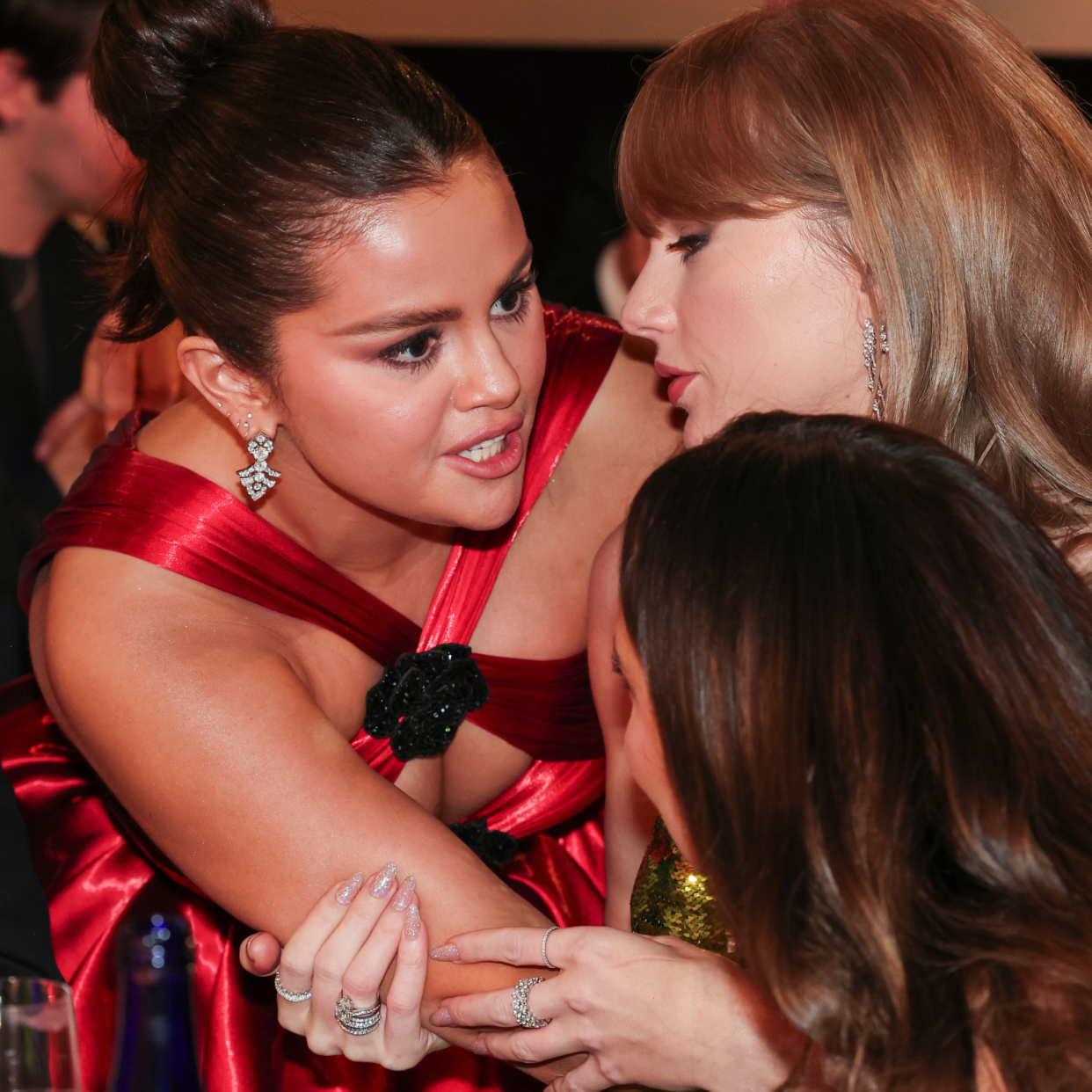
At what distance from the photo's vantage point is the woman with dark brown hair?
94cm

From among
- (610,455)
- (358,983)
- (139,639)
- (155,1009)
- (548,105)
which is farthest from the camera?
(548,105)

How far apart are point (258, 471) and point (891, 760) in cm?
84

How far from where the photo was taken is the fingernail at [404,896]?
52.1 inches

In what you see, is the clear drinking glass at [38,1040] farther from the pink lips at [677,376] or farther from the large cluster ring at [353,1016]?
the pink lips at [677,376]

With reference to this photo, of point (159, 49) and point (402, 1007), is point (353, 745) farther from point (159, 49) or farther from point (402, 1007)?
point (159, 49)

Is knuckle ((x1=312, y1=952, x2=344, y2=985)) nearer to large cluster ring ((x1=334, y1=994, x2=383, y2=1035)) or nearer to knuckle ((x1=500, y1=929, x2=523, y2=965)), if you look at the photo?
large cluster ring ((x1=334, y1=994, x2=383, y2=1035))

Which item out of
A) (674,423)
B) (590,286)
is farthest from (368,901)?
(590,286)

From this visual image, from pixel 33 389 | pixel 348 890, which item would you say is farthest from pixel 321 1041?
pixel 33 389

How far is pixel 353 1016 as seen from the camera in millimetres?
1319

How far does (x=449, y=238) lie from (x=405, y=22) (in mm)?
2200

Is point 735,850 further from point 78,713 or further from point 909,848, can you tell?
point 78,713

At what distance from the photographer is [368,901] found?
1.31 meters

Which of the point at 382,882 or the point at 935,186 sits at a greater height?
the point at 935,186

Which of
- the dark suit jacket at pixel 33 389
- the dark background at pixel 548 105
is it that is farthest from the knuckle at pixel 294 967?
the dark background at pixel 548 105
